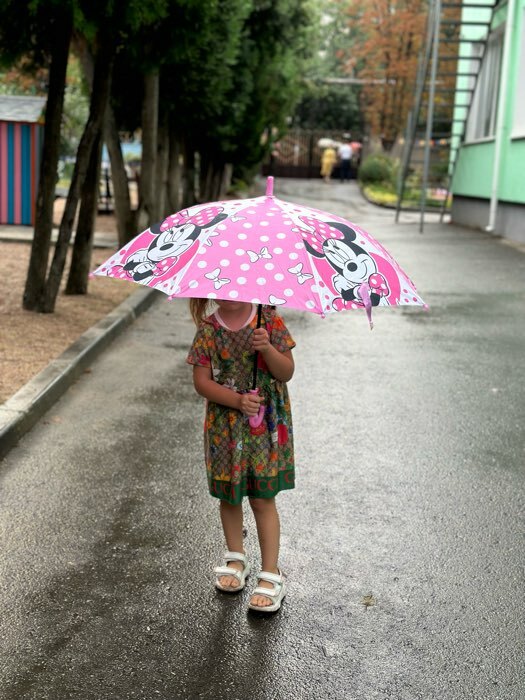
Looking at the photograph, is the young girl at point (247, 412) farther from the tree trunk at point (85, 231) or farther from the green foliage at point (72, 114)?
the green foliage at point (72, 114)

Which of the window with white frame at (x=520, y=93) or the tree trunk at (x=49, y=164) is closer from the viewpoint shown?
the tree trunk at (x=49, y=164)

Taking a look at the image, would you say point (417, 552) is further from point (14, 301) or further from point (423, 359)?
point (14, 301)

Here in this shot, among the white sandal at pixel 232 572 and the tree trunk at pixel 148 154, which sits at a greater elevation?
the tree trunk at pixel 148 154

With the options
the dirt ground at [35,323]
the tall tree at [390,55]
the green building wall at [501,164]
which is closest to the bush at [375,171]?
the tall tree at [390,55]

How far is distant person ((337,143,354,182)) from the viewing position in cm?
4344

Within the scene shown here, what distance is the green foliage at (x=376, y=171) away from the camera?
38.6 metres

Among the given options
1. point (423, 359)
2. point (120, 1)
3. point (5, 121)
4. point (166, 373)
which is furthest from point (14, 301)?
point (5, 121)

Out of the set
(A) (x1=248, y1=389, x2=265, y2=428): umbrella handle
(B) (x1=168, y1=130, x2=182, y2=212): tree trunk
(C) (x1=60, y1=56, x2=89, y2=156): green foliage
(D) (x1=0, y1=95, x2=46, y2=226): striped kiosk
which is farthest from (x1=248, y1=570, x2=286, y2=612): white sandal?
(C) (x1=60, y1=56, x2=89, y2=156): green foliage

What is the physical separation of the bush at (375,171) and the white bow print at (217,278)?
1423 inches

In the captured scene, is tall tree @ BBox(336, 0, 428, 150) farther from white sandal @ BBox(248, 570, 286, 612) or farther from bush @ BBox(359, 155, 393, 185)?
white sandal @ BBox(248, 570, 286, 612)

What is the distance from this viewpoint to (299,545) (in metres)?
4.43

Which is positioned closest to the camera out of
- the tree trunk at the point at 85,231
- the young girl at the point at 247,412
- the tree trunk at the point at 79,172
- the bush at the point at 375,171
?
the young girl at the point at 247,412

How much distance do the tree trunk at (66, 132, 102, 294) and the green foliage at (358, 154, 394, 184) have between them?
29.2 meters

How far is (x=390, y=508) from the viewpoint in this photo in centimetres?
491
